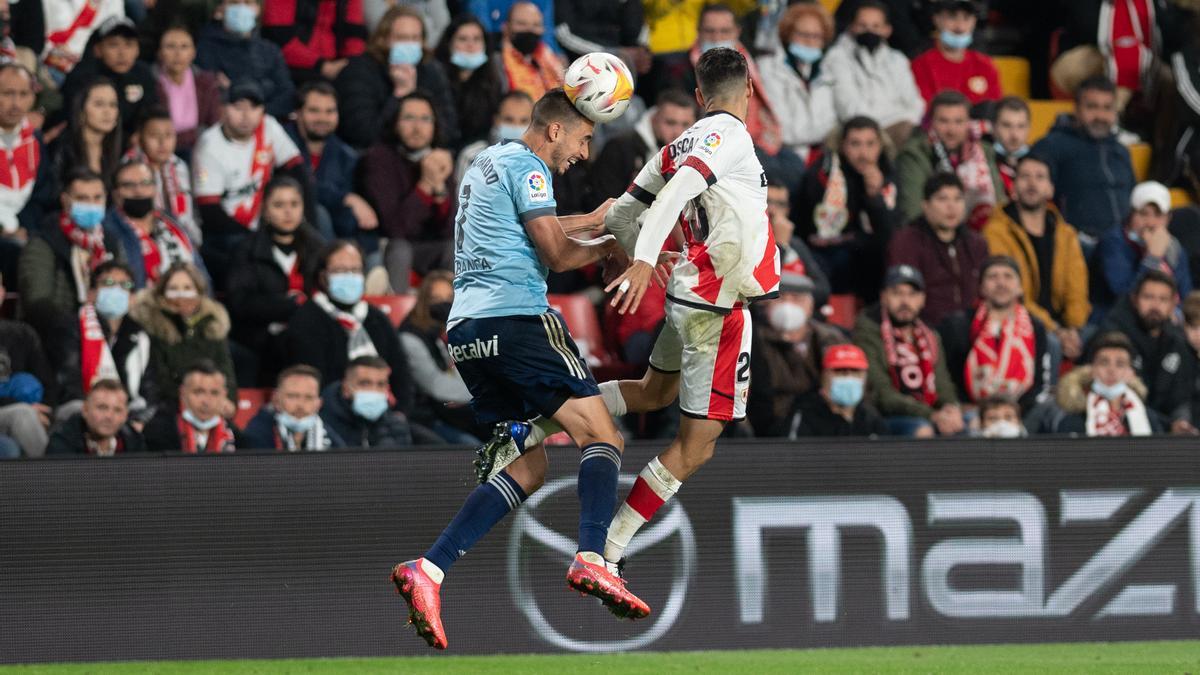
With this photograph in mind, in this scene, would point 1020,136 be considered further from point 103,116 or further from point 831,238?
point 103,116

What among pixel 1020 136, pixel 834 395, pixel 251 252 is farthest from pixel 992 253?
pixel 251 252

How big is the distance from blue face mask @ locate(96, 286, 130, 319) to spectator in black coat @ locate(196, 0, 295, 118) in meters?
2.15

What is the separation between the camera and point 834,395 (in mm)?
11297

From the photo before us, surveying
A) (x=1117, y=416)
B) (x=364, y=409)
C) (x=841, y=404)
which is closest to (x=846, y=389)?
(x=841, y=404)

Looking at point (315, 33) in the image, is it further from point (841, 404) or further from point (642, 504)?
point (642, 504)

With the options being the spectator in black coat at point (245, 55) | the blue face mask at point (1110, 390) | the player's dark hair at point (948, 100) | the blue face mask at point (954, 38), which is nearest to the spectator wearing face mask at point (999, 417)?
the blue face mask at point (1110, 390)

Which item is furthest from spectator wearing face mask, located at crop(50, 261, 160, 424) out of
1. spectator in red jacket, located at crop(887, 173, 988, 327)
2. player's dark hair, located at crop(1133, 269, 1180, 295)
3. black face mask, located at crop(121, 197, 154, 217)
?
player's dark hair, located at crop(1133, 269, 1180, 295)

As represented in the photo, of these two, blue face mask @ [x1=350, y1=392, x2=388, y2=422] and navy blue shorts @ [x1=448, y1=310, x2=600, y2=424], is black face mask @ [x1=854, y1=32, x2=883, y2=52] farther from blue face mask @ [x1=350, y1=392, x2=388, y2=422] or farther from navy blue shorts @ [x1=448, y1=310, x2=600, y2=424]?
navy blue shorts @ [x1=448, y1=310, x2=600, y2=424]

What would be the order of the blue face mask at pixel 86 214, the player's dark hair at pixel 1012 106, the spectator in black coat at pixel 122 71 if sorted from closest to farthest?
the blue face mask at pixel 86 214
the spectator in black coat at pixel 122 71
the player's dark hair at pixel 1012 106

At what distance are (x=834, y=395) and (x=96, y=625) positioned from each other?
445cm

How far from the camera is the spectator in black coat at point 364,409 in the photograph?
421 inches

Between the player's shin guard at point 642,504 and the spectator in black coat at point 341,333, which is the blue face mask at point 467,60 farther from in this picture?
the player's shin guard at point 642,504

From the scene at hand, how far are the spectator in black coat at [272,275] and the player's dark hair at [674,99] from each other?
2.44 metres

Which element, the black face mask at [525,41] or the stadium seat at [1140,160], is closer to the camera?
the black face mask at [525,41]
